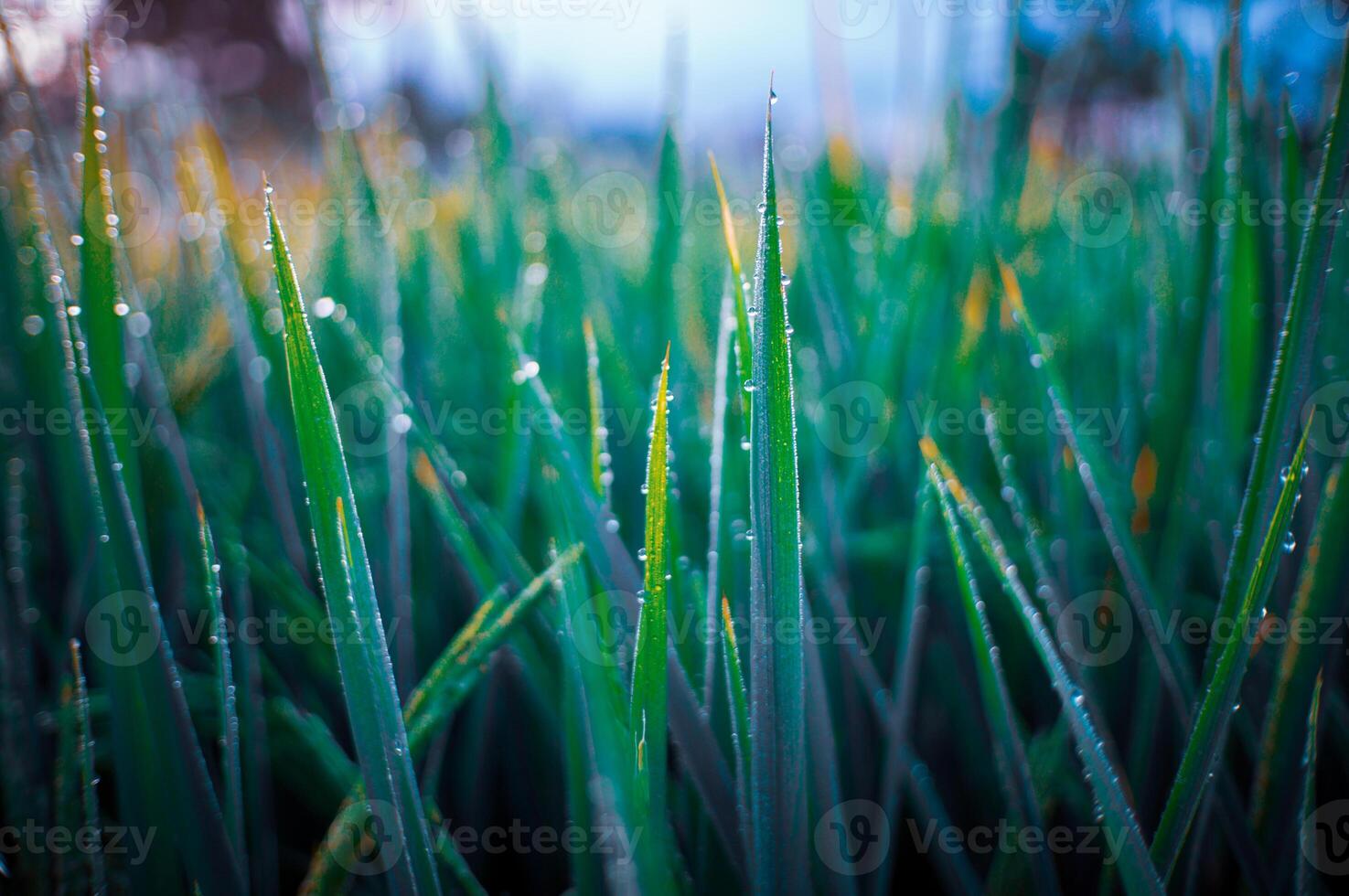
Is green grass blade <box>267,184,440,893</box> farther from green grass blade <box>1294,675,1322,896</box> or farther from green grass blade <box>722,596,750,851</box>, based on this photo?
green grass blade <box>1294,675,1322,896</box>

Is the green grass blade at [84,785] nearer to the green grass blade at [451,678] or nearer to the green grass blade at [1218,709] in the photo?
the green grass blade at [451,678]

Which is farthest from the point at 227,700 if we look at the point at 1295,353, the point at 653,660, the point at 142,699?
the point at 1295,353

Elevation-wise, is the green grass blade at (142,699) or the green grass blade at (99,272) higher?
the green grass blade at (99,272)

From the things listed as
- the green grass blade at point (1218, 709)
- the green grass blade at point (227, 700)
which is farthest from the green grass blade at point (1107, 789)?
the green grass blade at point (227, 700)

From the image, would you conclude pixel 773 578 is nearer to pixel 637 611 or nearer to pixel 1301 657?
pixel 637 611

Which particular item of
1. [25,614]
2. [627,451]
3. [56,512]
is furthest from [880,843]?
[56,512]

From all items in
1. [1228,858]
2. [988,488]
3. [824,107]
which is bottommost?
[1228,858]

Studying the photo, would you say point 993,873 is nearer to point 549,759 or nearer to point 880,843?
point 880,843
